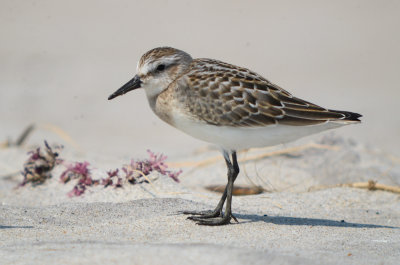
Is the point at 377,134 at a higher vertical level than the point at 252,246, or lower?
higher

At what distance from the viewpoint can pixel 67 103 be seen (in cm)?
1639

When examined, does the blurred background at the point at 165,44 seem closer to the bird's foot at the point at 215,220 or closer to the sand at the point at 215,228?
the sand at the point at 215,228

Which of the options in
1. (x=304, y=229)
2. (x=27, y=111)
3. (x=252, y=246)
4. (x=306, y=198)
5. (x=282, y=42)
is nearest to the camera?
(x=252, y=246)

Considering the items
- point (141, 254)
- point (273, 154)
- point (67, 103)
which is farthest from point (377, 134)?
point (141, 254)

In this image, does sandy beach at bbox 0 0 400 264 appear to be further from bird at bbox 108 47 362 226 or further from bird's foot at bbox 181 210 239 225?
bird at bbox 108 47 362 226

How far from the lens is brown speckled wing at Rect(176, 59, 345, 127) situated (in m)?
6.03

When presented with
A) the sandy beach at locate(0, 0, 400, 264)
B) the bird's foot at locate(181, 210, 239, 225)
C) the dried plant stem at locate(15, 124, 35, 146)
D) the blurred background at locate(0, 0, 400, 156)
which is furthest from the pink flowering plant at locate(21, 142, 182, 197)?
the blurred background at locate(0, 0, 400, 156)

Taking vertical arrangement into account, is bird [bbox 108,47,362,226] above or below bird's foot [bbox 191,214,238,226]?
above

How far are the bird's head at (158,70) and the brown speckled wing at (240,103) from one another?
217 mm

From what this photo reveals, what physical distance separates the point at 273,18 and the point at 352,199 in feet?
49.9

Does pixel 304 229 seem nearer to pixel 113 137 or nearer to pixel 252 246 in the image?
pixel 252 246

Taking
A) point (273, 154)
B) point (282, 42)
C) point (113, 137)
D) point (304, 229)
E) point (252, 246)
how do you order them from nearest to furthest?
point (252, 246), point (304, 229), point (273, 154), point (113, 137), point (282, 42)

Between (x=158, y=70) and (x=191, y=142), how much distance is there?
23.8 ft

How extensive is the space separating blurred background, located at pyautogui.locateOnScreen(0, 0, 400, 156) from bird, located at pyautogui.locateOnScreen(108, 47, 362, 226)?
5805mm
